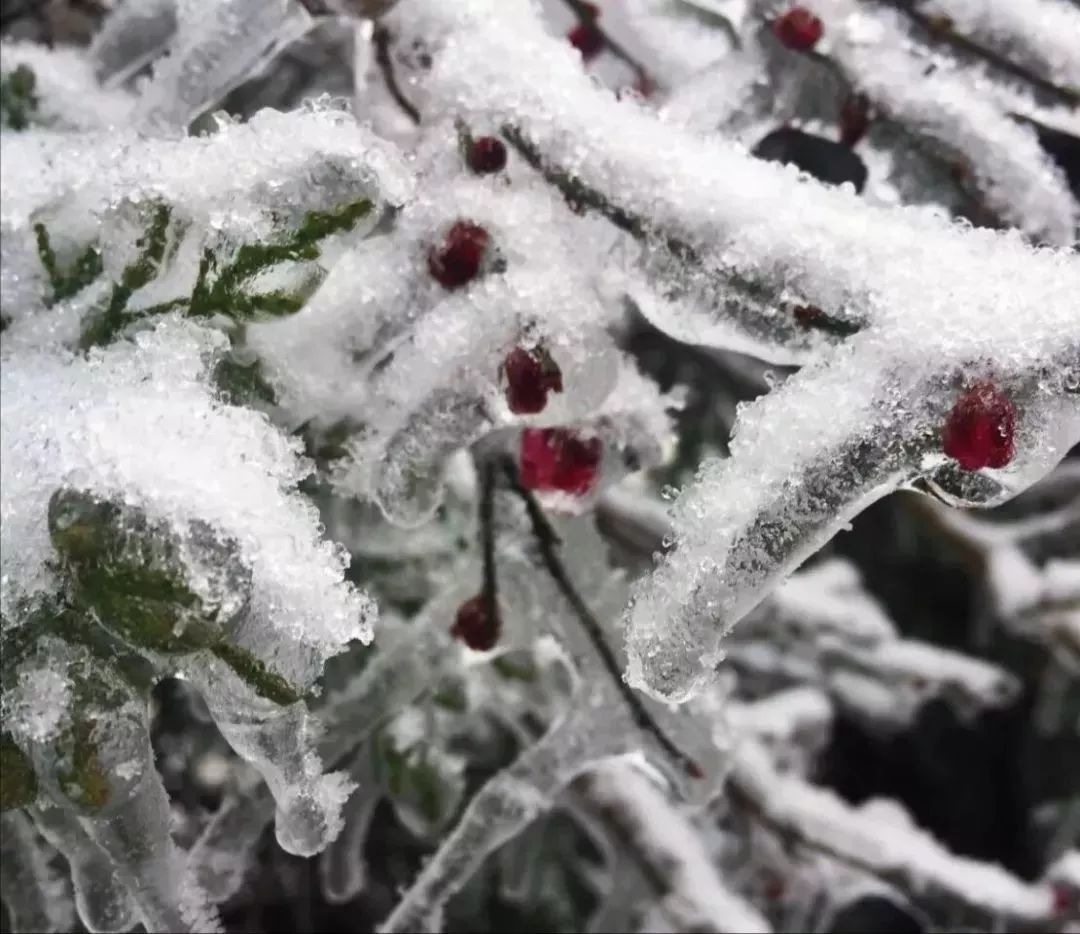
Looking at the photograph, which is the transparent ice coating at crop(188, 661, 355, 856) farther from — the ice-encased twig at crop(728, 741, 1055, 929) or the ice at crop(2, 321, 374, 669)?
the ice-encased twig at crop(728, 741, 1055, 929)

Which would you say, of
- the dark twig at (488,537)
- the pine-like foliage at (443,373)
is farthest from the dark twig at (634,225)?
the dark twig at (488,537)

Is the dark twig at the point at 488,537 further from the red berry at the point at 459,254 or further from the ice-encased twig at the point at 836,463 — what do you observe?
the ice-encased twig at the point at 836,463

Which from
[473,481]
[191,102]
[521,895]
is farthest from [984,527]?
[191,102]

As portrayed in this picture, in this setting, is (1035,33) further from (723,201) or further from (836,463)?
(836,463)

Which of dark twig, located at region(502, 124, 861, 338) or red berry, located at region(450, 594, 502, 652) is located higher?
dark twig, located at region(502, 124, 861, 338)

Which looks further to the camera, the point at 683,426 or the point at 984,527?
the point at 984,527

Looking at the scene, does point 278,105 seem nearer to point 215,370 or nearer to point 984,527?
point 215,370

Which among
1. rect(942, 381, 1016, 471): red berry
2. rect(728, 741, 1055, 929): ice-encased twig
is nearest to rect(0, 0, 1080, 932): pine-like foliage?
rect(942, 381, 1016, 471): red berry
